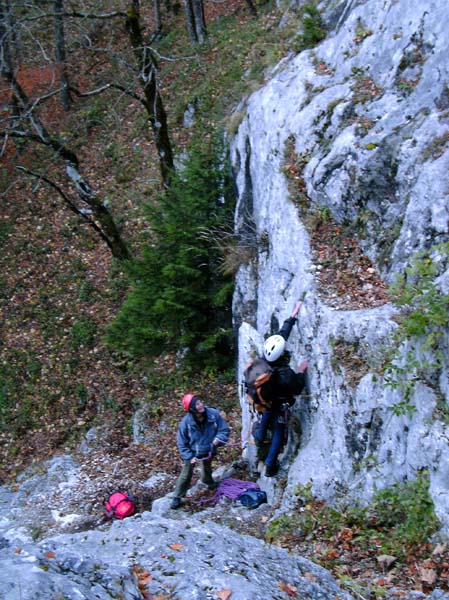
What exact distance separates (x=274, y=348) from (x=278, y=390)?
20.8 inches

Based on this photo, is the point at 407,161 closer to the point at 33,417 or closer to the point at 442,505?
the point at 442,505

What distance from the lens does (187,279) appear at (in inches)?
450

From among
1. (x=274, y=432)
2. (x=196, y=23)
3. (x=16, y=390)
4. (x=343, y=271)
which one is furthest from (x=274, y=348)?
(x=196, y=23)

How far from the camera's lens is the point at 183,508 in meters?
8.30

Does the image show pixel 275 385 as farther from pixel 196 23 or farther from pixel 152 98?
pixel 196 23

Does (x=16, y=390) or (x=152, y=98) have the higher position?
→ (x=152, y=98)

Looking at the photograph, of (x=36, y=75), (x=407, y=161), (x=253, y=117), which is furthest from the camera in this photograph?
(x=36, y=75)

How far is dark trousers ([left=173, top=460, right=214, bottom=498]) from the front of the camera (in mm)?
8146

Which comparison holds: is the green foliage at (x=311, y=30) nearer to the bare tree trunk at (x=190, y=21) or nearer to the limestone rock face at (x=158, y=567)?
the limestone rock face at (x=158, y=567)

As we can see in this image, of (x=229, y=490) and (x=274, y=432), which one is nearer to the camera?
(x=274, y=432)

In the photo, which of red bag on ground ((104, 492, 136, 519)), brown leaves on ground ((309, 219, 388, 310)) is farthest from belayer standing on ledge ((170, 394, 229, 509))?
brown leaves on ground ((309, 219, 388, 310))

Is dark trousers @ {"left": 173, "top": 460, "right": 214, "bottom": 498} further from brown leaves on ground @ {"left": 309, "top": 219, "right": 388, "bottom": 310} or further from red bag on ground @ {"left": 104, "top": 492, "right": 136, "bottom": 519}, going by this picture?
brown leaves on ground @ {"left": 309, "top": 219, "right": 388, "bottom": 310}

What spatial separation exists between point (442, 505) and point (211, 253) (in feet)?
23.8

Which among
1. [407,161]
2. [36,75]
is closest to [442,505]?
[407,161]
